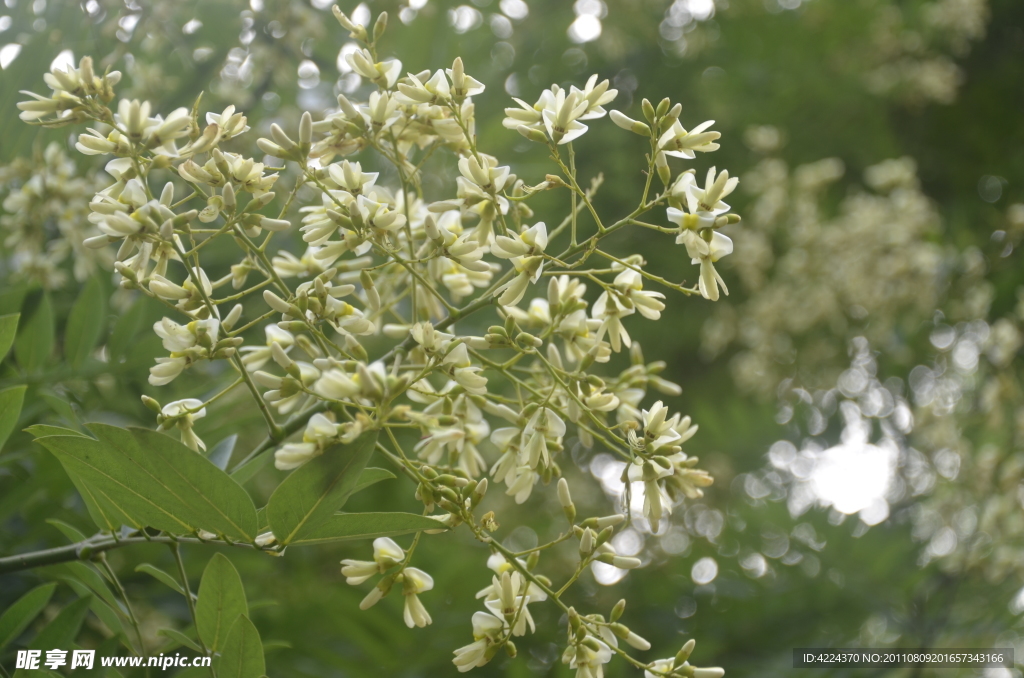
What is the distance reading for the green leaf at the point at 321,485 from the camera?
25.6 inches

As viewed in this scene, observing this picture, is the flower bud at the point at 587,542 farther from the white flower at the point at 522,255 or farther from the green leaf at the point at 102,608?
the green leaf at the point at 102,608

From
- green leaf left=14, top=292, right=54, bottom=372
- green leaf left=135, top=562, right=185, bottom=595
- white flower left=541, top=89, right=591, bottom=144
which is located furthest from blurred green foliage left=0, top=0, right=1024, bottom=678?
white flower left=541, top=89, right=591, bottom=144

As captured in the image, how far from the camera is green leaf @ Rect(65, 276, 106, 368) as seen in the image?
1.21 metres

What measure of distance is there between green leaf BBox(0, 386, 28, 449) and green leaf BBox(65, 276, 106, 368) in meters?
0.44

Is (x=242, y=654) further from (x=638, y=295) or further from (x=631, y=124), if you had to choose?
(x=631, y=124)

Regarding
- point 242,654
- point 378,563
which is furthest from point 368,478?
point 242,654

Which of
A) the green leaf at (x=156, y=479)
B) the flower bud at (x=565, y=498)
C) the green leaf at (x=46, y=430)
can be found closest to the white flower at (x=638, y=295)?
the flower bud at (x=565, y=498)

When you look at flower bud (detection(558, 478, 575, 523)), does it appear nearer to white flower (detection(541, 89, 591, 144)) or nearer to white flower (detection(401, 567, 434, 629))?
white flower (detection(401, 567, 434, 629))

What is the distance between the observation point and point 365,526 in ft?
2.30

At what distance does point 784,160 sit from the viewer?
321cm

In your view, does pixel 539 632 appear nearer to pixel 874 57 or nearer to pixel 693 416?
pixel 693 416

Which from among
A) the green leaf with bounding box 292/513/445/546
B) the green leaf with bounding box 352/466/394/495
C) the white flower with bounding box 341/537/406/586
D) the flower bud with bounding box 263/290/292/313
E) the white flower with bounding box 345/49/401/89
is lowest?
the white flower with bounding box 341/537/406/586

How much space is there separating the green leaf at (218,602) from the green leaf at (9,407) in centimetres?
30

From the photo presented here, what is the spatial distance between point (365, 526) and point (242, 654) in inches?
7.7
